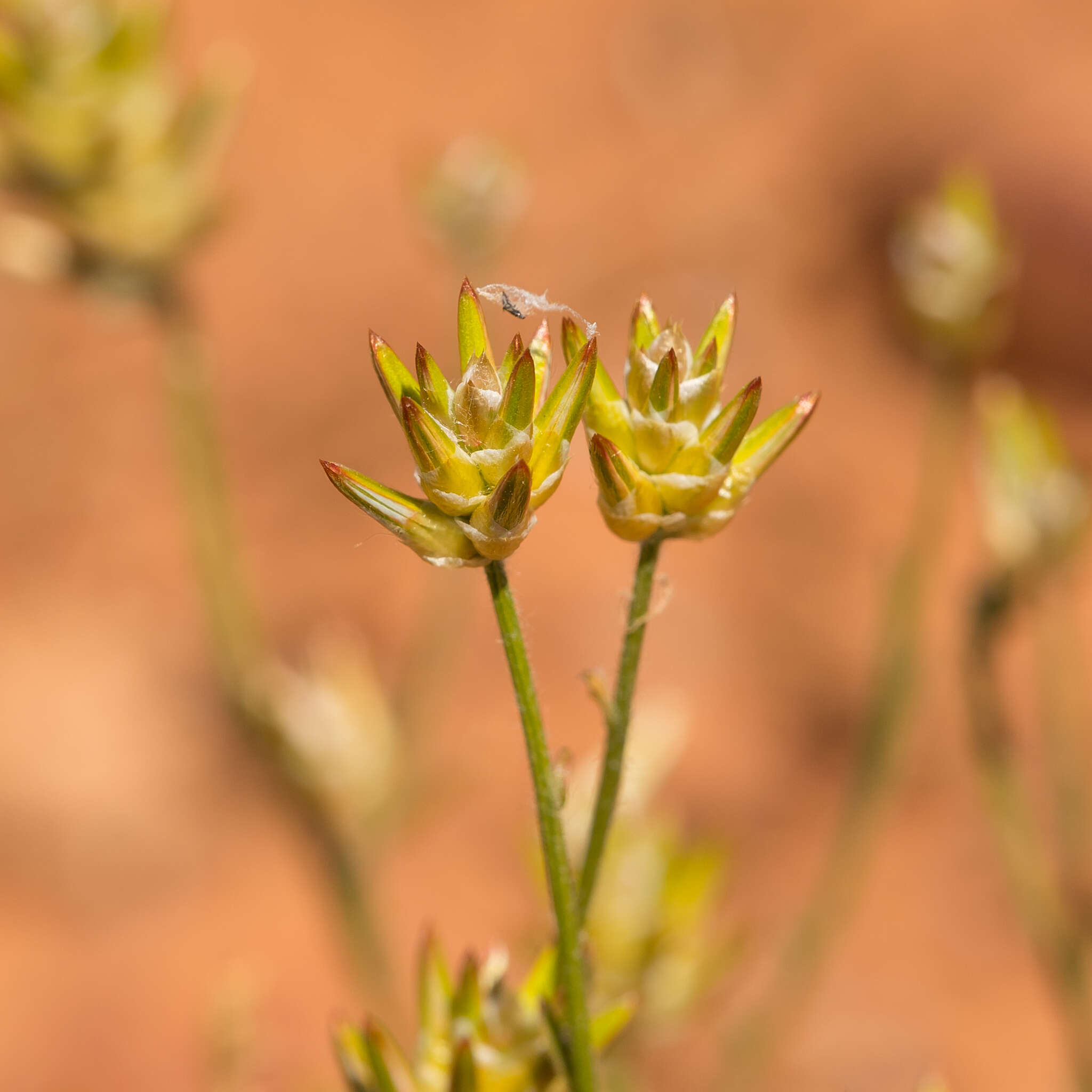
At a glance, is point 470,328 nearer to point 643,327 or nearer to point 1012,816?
point 643,327

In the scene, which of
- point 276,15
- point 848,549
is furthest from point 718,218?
point 276,15

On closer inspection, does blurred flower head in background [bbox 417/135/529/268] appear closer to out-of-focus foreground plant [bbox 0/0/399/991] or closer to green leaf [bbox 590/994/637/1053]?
out-of-focus foreground plant [bbox 0/0/399/991]

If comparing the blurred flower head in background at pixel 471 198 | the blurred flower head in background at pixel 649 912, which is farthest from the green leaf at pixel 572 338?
the blurred flower head in background at pixel 471 198

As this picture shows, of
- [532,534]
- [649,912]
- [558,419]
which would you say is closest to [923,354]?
[649,912]

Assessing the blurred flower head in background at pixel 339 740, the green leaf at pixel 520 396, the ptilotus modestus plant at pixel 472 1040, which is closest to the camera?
the green leaf at pixel 520 396

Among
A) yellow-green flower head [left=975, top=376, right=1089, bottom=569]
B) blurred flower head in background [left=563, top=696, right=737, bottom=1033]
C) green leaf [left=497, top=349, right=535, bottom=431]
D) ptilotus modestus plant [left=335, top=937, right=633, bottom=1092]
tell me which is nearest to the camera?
green leaf [left=497, top=349, right=535, bottom=431]

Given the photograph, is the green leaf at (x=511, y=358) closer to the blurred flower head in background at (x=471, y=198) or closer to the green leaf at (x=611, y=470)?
the green leaf at (x=611, y=470)

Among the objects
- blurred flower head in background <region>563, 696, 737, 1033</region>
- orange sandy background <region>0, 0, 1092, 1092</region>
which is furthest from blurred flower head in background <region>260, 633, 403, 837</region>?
blurred flower head in background <region>563, 696, 737, 1033</region>
